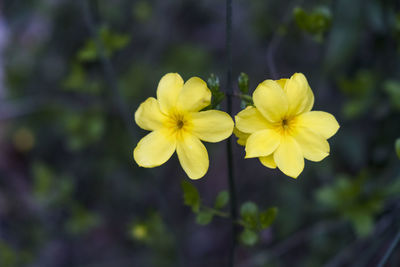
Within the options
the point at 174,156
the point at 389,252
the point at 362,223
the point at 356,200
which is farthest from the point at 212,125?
the point at 174,156

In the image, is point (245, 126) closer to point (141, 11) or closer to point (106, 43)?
point (106, 43)

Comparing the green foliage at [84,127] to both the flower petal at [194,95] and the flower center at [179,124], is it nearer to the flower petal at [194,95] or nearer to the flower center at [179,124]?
the flower center at [179,124]

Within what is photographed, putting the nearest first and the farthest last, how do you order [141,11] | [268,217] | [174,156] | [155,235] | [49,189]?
[268,217], [155,235], [49,189], [141,11], [174,156]

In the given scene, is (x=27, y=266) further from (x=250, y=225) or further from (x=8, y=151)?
(x=250, y=225)

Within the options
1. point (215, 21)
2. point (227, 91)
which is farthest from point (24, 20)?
point (227, 91)

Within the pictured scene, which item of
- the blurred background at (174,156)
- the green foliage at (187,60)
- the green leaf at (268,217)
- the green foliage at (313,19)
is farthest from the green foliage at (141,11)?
the green leaf at (268,217)

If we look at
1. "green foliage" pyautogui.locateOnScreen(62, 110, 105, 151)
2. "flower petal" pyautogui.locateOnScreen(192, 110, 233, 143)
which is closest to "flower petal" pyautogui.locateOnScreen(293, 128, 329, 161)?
"flower petal" pyautogui.locateOnScreen(192, 110, 233, 143)

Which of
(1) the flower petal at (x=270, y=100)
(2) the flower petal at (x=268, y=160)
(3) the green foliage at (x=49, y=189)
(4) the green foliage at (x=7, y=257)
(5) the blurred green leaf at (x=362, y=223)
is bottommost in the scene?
(4) the green foliage at (x=7, y=257)
